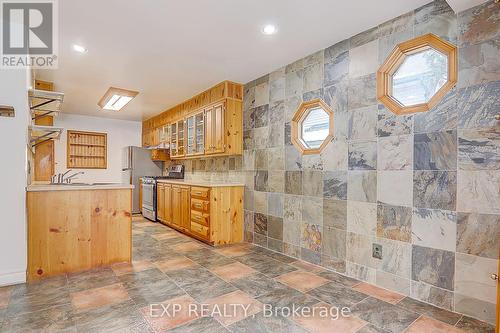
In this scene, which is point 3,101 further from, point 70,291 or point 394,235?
point 394,235

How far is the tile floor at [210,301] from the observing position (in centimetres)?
188

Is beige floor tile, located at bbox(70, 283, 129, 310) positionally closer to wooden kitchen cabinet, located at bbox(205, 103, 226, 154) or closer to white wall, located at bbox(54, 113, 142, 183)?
wooden kitchen cabinet, located at bbox(205, 103, 226, 154)

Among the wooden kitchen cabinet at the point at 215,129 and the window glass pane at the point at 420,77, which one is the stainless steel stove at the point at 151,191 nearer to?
the wooden kitchen cabinet at the point at 215,129

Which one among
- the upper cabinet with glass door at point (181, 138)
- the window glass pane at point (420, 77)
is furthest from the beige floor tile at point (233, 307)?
the upper cabinet with glass door at point (181, 138)

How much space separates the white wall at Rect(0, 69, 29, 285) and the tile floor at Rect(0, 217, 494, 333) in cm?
23

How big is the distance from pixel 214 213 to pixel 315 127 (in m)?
1.88

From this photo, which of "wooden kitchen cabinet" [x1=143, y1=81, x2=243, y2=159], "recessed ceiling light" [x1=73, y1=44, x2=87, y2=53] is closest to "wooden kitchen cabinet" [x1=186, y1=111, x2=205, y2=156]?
"wooden kitchen cabinet" [x1=143, y1=81, x2=243, y2=159]

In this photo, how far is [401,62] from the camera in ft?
8.29

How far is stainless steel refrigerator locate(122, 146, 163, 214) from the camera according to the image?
21.6ft

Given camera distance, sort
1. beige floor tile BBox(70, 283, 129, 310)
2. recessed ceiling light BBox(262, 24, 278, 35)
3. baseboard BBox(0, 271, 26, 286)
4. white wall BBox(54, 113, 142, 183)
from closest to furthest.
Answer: beige floor tile BBox(70, 283, 129, 310) → baseboard BBox(0, 271, 26, 286) → recessed ceiling light BBox(262, 24, 278, 35) → white wall BBox(54, 113, 142, 183)

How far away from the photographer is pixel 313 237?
319cm

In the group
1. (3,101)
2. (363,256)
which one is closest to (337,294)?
(363,256)

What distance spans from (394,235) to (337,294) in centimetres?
74

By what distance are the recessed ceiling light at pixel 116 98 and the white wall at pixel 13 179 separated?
2.10 m
